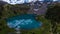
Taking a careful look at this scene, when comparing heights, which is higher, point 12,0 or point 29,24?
point 12,0

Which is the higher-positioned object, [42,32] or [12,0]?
[12,0]

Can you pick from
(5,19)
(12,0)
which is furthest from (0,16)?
(12,0)

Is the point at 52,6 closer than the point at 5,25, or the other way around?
the point at 5,25

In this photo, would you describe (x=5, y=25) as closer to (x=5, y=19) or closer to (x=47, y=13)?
(x=5, y=19)

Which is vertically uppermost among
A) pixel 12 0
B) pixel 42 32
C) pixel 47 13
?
pixel 12 0

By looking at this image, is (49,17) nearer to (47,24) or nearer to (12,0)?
(47,24)

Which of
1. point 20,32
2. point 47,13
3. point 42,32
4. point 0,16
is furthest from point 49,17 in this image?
point 0,16
